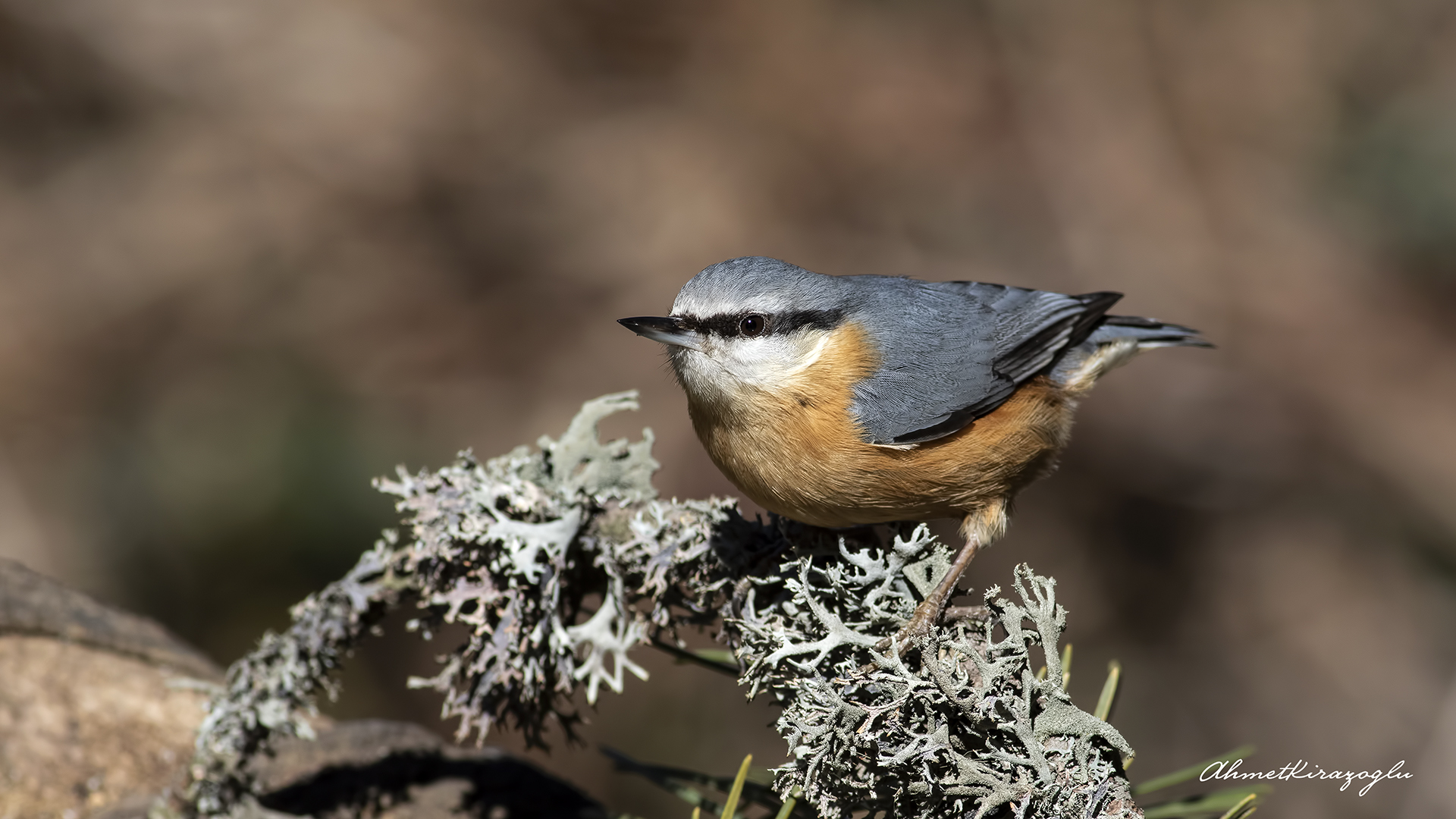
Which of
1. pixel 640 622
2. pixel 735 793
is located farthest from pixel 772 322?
pixel 735 793

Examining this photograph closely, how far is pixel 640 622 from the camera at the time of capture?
196 centimetres

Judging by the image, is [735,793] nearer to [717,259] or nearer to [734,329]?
[734,329]

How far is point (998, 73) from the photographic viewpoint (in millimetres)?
5312

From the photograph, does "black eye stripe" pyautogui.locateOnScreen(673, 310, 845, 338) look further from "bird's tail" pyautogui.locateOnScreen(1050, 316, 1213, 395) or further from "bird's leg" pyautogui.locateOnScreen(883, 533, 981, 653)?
"bird's tail" pyautogui.locateOnScreen(1050, 316, 1213, 395)

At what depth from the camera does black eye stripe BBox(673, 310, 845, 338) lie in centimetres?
217

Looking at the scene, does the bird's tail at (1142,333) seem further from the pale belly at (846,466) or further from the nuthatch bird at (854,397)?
the pale belly at (846,466)

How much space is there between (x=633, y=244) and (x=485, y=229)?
770 mm

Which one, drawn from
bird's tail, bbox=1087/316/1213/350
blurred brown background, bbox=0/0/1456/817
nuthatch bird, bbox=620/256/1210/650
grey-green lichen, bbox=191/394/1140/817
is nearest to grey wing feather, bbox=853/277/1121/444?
nuthatch bird, bbox=620/256/1210/650

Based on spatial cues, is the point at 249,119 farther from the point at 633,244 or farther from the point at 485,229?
the point at 633,244

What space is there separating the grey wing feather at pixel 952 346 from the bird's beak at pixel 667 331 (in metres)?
0.37

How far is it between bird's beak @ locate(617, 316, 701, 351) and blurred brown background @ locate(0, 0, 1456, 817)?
2.40 meters

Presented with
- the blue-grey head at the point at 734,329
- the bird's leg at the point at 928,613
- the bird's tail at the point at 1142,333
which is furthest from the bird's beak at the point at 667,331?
the bird's tail at the point at 1142,333

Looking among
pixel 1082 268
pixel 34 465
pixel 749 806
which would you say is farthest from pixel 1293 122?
pixel 34 465

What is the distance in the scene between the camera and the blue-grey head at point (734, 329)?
2.16m
